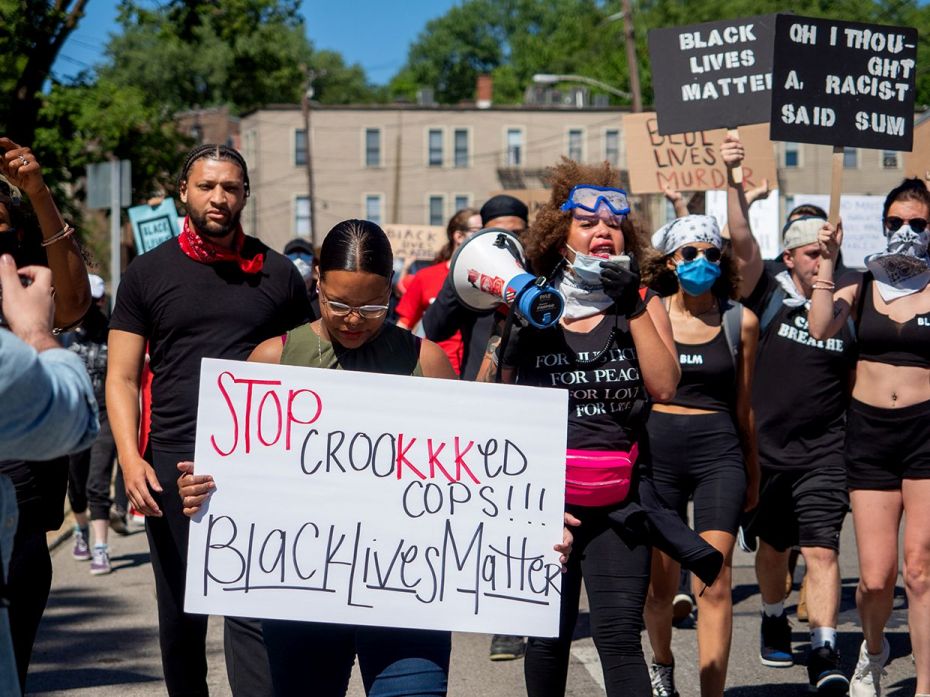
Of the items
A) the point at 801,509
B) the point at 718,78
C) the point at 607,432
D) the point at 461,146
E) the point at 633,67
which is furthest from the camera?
the point at 461,146

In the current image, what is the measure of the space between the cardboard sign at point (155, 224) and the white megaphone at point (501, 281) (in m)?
8.78

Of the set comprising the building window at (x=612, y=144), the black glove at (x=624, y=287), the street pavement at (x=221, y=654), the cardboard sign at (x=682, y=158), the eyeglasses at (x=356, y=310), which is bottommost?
the street pavement at (x=221, y=654)

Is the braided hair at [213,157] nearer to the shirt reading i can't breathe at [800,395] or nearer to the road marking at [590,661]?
the road marking at [590,661]

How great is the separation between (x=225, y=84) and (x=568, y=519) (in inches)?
3036

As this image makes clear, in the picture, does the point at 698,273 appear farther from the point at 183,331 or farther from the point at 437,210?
the point at 437,210

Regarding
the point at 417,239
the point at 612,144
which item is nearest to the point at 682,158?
the point at 417,239

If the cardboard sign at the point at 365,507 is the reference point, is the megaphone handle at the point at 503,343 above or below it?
above

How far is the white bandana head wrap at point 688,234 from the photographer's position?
580 centimetres

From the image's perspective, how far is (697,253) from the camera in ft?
19.0

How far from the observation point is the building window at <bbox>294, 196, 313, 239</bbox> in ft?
199

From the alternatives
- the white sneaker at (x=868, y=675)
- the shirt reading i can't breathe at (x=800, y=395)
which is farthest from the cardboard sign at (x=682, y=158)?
the white sneaker at (x=868, y=675)

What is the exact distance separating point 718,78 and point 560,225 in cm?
332

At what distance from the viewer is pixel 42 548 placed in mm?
4188

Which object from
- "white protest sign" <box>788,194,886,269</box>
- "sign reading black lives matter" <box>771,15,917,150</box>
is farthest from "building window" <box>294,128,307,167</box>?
"sign reading black lives matter" <box>771,15,917,150</box>
